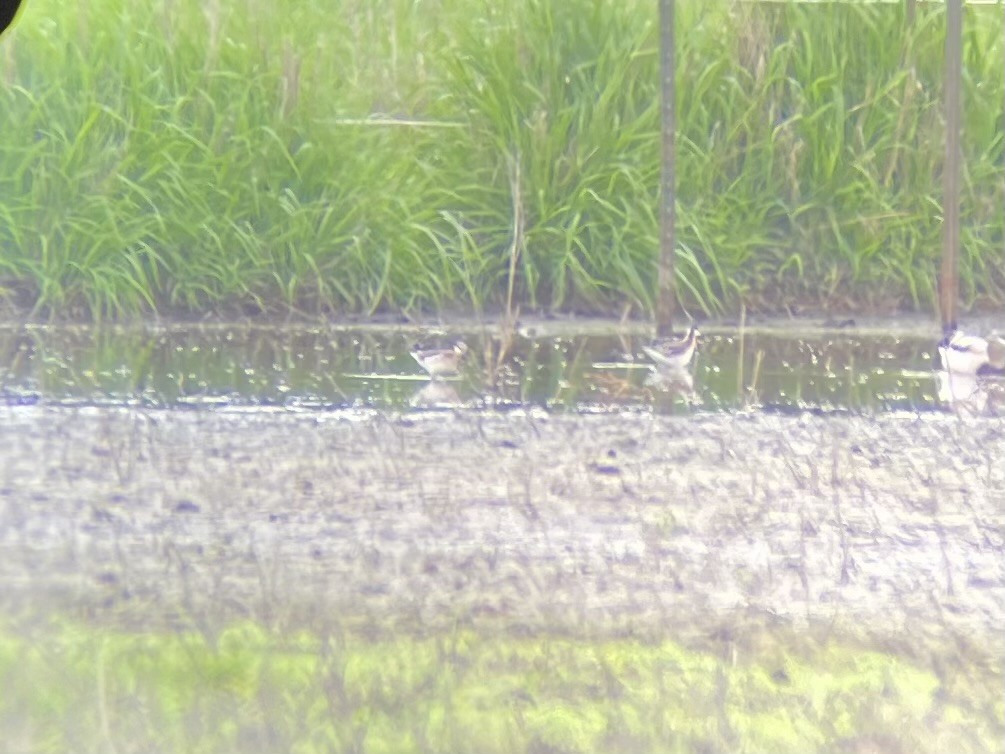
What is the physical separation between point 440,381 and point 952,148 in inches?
19.9

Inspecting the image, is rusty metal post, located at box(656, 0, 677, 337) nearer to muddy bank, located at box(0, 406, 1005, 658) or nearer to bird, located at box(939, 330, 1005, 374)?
muddy bank, located at box(0, 406, 1005, 658)

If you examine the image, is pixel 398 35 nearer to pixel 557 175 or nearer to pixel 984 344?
pixel 557 175

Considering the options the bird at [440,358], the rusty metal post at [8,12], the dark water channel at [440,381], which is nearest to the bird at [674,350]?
the dark water channel at [440,381]

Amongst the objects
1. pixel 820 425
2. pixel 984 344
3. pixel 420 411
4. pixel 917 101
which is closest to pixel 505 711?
pixel 420 411

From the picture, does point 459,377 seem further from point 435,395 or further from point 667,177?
point 667,177

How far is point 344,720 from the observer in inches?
44.2

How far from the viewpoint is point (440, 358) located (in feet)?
4.19

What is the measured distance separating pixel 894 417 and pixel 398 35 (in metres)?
0.58

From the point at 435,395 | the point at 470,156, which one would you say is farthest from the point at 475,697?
the point at 470,156

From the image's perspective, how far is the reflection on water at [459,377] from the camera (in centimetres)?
124

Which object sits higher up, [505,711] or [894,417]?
[894,417]

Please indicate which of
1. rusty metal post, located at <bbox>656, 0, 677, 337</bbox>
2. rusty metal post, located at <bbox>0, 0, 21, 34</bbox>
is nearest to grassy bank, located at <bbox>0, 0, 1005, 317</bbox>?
rusty metal post, located at <bbox>656, 0, 677, 337</bbox>

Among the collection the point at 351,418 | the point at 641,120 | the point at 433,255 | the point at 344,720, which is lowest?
the point at 344,720

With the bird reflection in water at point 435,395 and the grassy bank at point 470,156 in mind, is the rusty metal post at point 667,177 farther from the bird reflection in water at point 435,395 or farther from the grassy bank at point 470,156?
the bird reflection in water at point 435,395
